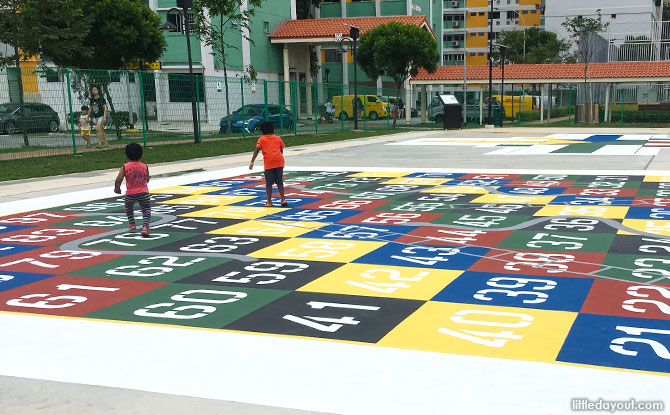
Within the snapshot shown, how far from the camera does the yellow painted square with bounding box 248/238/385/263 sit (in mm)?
7590

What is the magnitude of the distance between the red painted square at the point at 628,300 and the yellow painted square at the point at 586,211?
3681 millimetres

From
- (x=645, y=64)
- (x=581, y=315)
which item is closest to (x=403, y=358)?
(x=581, y=315)

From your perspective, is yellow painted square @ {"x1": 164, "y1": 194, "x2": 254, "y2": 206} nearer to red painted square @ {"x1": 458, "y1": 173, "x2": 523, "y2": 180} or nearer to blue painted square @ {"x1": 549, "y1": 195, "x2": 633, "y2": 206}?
red painted square @ {"x1": 458, "y1": 173, "x2": 523, "y2": 180}

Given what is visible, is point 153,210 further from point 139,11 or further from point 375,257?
point 139,11

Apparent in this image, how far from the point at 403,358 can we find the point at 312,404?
87 cm

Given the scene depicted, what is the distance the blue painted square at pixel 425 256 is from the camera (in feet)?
23.4

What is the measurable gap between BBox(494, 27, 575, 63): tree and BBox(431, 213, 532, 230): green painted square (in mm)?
65120

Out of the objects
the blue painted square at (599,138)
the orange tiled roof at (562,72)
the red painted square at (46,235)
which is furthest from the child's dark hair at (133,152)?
the orange tiled roof at (562,72)

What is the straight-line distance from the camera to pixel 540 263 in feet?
23.0

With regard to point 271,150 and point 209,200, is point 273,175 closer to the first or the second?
point 271,150

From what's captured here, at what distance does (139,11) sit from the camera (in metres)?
29.9

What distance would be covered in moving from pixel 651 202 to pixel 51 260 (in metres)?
8.51

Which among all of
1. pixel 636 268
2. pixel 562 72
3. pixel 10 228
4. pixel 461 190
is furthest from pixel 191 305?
pixel 562 72

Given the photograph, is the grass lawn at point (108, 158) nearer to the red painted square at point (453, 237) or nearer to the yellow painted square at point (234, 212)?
the yellow painted square at point (234, 212)
